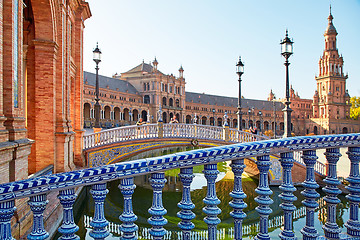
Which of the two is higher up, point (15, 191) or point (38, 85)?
A: point (38, 85)

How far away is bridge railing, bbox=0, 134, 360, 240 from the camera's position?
2.14 m

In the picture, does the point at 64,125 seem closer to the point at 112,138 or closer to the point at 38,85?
the point at 38,85

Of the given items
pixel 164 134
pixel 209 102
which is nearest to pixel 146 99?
pixel 209 102

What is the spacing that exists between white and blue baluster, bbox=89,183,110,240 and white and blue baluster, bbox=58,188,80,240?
147 millimetres

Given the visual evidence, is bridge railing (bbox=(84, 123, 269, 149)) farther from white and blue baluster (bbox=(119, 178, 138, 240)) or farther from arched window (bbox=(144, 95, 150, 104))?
arched window (bbox=(144, 95, 150, 104))

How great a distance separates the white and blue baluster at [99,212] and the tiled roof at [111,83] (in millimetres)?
54655

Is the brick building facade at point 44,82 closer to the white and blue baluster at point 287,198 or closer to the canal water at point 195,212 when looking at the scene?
the canal water at point 195,212

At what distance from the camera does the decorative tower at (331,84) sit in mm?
77938

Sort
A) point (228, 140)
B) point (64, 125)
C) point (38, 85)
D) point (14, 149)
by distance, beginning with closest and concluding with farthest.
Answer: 1. point (14, 149)
2. point (38, 85)
3. point (64, 125)
4. point (228, 140)

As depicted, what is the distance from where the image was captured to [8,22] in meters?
6.51

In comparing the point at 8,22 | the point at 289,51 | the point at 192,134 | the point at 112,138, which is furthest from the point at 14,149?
the point at 192,134

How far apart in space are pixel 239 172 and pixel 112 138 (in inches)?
540

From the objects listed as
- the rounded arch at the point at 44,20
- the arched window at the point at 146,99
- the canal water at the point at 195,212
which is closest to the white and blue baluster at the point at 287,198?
the canal water at the point at 195,212

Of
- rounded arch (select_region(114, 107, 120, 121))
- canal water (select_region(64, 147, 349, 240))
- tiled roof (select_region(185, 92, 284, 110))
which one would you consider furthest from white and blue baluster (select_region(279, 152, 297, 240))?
tiled roof (select_region(185, 92, 284, 110))
